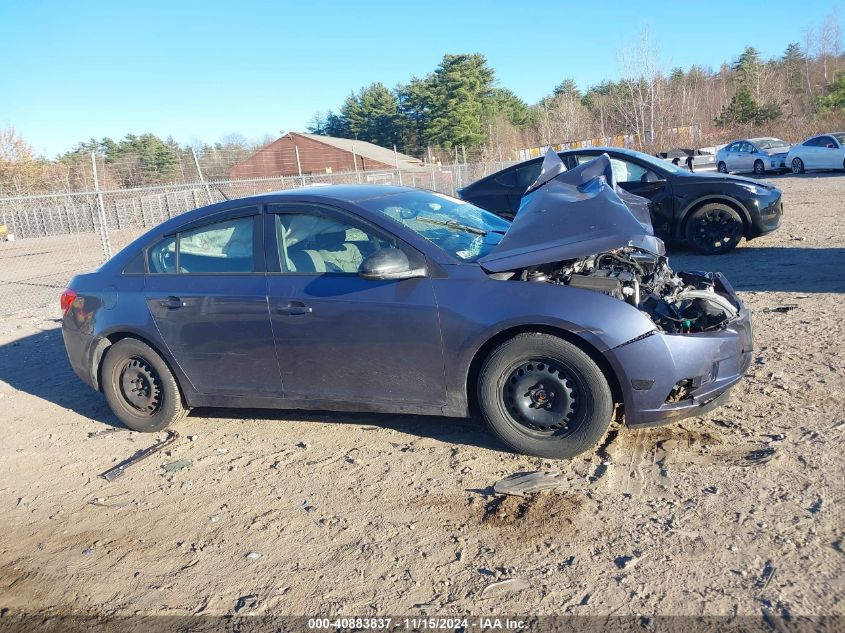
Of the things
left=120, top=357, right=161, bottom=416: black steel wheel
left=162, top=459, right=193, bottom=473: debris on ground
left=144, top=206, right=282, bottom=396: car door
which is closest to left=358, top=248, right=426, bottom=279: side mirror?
left=144, top=206, right=282, bottom=396: car door

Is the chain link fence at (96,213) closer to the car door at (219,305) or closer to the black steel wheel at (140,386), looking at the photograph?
the black steel wheel at (140,386)

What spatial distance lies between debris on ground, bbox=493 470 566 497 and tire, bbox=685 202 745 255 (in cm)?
651

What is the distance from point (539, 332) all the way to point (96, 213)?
22.0m

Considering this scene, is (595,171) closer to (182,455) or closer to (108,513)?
(182,455)

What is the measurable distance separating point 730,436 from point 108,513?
363cm

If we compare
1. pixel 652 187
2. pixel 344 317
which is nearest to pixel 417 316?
pixel 344 317

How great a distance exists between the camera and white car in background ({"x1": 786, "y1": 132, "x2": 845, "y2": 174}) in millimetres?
24219

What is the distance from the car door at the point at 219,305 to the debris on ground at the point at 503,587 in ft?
7.10

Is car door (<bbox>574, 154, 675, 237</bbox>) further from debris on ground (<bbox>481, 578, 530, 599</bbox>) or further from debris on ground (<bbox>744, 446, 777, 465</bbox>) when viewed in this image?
debris on ground (<bbox>481, 578, 530, 599</bbox>)

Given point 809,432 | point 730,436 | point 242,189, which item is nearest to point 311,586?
point 730,436

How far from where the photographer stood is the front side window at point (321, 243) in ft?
14.2

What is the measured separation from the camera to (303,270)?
445 centimetres

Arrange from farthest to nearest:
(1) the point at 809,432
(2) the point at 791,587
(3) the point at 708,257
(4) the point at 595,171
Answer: (3) the point at 708,257
(4) the point at 595,171
(1) the point at 809,432
(2) the point at 791,587

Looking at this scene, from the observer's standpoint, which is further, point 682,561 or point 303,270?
point 303,270
